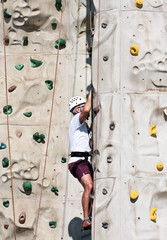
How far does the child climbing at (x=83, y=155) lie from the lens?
27.5ft

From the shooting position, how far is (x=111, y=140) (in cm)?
833

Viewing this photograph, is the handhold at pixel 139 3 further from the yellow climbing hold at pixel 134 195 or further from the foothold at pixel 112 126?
the yellow climbing hold at pixel 134 195

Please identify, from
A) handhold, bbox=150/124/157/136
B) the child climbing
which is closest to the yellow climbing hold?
the child climbing

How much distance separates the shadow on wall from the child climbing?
92cm

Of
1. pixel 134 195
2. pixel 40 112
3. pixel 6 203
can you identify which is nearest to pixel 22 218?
pixel 6 203

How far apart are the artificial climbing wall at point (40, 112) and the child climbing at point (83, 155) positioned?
3.09 feet

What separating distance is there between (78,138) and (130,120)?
63 cm

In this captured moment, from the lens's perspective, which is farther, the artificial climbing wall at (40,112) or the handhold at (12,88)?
the handhold at (12,88)

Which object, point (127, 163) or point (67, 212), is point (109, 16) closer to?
point (127, 163)

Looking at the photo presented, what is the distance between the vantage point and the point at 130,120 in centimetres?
837

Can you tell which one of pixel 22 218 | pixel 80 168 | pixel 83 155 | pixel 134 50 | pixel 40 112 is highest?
pixel 134 50

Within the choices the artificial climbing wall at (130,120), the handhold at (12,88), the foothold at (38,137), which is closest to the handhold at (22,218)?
the foothold at (38,137)

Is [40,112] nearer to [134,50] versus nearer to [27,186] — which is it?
[27,186]

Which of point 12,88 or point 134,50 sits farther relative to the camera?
point 12,88
